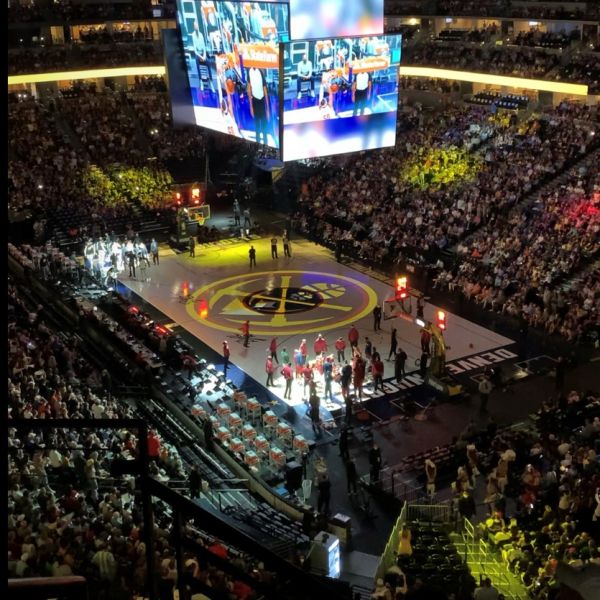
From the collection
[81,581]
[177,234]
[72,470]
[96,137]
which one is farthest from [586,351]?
[96,137]

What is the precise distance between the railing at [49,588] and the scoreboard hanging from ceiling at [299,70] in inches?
1232

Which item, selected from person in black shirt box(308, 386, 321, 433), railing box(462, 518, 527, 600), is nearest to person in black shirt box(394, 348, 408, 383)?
person in black shirt box(308, 386, 321, 433)

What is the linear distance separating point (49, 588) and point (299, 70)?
32.2m

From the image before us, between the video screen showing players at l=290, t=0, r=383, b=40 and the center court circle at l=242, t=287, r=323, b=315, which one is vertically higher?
the video screen showing players at l=290, t=0, r=383, b=40

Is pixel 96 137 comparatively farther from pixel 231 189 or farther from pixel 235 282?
pixel 235 282

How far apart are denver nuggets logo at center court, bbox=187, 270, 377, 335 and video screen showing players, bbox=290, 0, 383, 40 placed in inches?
371

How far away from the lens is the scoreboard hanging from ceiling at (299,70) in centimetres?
3362

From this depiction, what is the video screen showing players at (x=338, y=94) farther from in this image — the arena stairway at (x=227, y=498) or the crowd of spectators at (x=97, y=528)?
the crowd of spectators at (x=97, y=528)

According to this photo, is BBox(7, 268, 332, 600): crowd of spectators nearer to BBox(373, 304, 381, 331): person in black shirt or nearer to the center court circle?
BBox(373, 304, 381, 331): person in black shirt

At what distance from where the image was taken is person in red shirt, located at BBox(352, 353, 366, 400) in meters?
24.7

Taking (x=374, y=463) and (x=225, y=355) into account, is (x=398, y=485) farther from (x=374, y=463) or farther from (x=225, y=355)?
(x=225, y=355)

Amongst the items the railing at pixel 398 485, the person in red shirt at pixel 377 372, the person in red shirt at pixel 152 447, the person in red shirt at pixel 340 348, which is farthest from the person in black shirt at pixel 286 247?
the person in red shirt at pixel 152 447

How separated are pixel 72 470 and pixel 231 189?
41.4 meters

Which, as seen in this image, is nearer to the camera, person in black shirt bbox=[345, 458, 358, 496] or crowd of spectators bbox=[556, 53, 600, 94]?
person in black shirt bbox=[345, 458, 358, 496]
